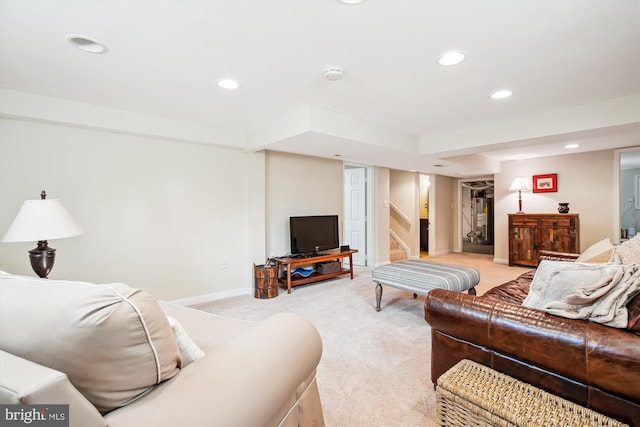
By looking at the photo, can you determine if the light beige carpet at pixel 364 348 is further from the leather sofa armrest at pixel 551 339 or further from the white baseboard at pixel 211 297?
the leather sofa armrest at pixel 551 339

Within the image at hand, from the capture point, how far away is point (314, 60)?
2.06 m

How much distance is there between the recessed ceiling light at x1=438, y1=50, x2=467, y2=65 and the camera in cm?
198

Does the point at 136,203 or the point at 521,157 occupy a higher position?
the point at 521,157

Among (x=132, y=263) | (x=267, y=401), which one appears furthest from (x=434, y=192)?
(x=267, y=401)

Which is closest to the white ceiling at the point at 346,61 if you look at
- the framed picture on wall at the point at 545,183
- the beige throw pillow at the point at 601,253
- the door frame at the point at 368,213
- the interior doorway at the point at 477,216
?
the beige throw pillow at the point at 601,253

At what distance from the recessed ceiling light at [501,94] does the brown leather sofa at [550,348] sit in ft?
6.51

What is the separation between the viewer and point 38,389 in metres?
0.54

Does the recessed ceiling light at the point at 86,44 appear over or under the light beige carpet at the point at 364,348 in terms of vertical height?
over

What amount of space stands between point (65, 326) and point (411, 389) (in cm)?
191

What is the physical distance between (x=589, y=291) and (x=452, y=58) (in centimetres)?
161

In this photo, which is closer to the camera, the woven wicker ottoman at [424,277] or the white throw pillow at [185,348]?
the white throw pillow at [185,348]

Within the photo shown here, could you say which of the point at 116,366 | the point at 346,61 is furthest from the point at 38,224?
the point at 346,61

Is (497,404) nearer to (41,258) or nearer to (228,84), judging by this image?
(228,84)

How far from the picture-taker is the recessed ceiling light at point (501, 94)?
2.63 meters
